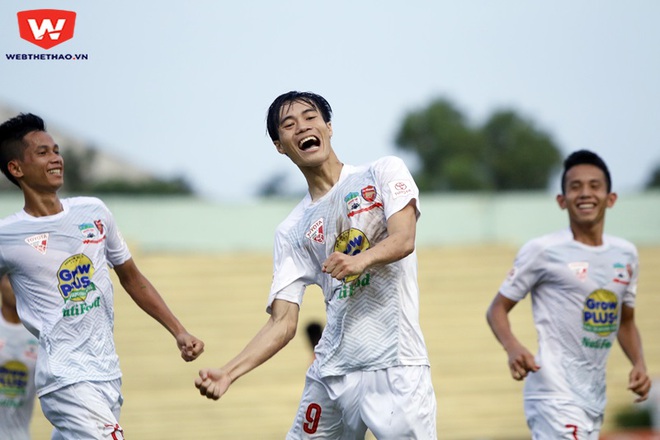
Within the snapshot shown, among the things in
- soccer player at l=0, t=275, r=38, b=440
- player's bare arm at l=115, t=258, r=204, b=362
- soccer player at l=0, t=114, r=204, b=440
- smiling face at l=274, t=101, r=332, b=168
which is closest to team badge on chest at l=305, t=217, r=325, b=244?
smiling face at l=274, t=101, r=332, b=168

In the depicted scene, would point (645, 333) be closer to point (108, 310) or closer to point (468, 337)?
point (468, 337)

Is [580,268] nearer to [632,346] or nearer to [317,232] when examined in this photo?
[632,346]

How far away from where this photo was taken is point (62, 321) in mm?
6195

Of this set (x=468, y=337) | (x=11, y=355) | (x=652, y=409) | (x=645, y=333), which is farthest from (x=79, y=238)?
(x=645, y=333)

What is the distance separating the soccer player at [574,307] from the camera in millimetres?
6941

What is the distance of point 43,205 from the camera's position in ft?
21.0

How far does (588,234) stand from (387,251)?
2658 mm

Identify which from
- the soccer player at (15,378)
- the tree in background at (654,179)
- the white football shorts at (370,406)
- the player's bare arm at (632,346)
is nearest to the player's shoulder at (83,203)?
the white football shorts at (370,406)

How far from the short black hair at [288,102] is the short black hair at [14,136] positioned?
1597mm

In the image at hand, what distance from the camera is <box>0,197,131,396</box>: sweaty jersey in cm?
617

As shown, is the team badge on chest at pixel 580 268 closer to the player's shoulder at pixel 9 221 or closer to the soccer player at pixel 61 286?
the soccer player at pixel 61 286

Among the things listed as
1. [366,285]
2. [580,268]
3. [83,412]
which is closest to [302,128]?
[366,285]

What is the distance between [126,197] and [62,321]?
19521 mm

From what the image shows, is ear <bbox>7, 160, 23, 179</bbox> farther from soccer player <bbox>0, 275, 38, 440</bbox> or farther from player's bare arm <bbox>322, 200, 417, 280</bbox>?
player's bare arm <bbox>322, 200, 417, 280</bbox>
